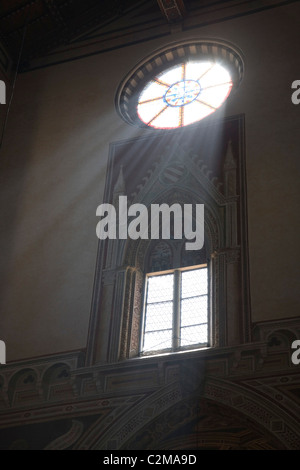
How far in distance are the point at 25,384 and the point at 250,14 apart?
6.81 metres

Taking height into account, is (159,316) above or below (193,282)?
below

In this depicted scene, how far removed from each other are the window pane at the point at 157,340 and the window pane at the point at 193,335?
17 centimetres

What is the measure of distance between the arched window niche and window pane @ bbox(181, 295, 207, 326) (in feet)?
0.47

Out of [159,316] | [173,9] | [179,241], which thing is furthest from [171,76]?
[159,316]

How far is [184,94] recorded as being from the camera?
42.5 ft

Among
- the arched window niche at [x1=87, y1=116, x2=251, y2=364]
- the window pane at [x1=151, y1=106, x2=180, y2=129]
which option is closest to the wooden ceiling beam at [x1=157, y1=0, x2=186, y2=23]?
the window pane at [x1=151, y1=106, x2=180, y2=129]

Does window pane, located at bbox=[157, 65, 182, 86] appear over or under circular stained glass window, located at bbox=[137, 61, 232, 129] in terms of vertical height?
over

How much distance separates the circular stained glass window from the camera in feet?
41.2

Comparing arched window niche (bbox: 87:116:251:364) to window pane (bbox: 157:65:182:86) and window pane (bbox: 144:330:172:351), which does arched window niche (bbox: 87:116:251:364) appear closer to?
window pane (bbox: 144:330:172:351)

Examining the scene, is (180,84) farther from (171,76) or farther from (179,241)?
(179,241)

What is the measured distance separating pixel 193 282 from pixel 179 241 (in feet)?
2.33

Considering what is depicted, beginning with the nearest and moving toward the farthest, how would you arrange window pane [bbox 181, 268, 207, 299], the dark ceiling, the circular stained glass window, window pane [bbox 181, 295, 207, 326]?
window pane [bbox 181, 295, 207, 326] → window pane [bbox 181, 268, 207, 299] → the circular stained glass window → the dark ceiling
